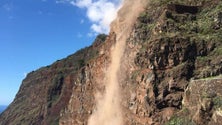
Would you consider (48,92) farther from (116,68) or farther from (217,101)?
(217,101)

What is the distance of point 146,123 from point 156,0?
13780 millimetres

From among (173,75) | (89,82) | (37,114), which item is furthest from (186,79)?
(37,114)

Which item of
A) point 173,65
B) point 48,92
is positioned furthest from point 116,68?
point 48,92

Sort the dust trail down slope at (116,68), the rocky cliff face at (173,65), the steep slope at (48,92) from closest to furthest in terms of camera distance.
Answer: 1. the rocky cliff face at (173,65)
2. the dust trail down slope at (116,68)
3. the steep slope at (48,92)

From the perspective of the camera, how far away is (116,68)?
4856 cm

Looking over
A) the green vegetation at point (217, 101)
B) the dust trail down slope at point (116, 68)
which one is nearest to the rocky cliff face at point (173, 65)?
the green vegetation at point (217, 101)

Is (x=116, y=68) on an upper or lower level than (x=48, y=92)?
lower

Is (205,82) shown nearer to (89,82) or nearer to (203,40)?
(203,40)

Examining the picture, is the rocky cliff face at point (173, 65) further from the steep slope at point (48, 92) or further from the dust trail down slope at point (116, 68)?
the steep slope at point (48, 92)

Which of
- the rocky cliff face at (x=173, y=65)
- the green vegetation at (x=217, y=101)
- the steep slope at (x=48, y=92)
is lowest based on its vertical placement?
the green vegetation at (x=217, y=101)

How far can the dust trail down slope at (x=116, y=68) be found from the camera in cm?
4675

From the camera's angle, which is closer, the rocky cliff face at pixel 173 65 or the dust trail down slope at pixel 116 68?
the rocky cliff face at pixel 173 65

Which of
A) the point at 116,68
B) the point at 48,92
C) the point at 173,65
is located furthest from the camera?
the point at 48,92

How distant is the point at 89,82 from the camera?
190 ft
